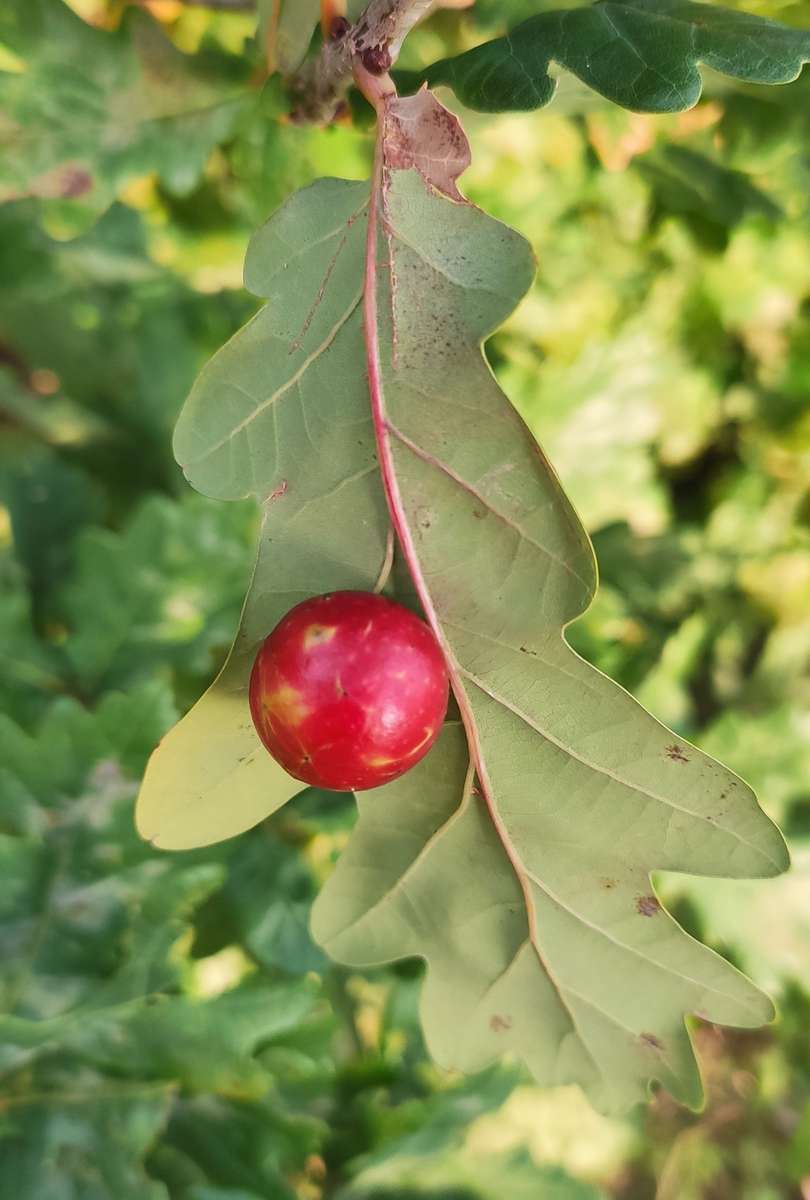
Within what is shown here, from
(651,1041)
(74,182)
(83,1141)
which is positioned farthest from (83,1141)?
(74,182)

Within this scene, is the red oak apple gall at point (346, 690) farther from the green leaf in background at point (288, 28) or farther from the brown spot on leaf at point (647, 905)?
the green leaf in background at point (288, 28)

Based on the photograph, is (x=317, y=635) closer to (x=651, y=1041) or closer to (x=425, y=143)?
(x=425, y=143)

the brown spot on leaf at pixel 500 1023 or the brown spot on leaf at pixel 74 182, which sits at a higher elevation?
the brown spot on leaf at pixel 74 182

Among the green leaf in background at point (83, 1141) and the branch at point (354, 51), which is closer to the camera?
the branch at point (354, 51)

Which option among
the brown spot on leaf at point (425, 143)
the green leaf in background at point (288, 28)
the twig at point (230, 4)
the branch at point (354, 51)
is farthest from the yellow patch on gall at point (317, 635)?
the twig at point (230, 4)

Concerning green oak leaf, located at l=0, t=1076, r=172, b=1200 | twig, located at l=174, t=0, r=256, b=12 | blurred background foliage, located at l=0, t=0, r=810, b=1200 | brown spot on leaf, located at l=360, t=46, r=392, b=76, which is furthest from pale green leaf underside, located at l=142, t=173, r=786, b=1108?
twig, located at l=174, t=0, r=256, b=12

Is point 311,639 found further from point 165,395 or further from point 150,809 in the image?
point 165,395
